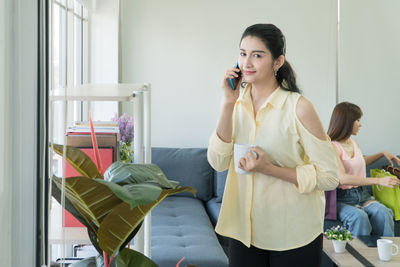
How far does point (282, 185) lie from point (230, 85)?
1.29ft

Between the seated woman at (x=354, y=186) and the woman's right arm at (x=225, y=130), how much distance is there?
7.22 feet

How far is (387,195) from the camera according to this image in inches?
163

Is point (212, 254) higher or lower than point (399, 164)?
lower

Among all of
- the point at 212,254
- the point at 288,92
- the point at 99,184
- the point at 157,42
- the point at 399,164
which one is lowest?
the point at 212,254

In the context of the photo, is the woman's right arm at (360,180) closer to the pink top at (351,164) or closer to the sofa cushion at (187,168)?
the pink top at (351,164)

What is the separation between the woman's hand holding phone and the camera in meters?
1.87

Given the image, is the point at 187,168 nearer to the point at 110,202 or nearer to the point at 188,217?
the point at 188,217

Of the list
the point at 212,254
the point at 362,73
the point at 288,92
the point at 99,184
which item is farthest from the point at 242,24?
the point at 99,184

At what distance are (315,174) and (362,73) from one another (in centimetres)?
341

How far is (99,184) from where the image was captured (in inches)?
38.6

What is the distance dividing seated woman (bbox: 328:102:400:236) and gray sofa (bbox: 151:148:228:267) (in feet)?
3.15

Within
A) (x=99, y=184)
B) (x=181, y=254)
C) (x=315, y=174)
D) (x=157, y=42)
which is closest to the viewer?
(x=99, y=184)

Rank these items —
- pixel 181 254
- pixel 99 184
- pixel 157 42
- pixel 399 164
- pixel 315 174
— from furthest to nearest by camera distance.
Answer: pixel 157 42, pixel 399 164, pixel 181 254, pixel 315 174, pixel 99 184

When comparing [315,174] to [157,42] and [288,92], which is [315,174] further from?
[157,42]
